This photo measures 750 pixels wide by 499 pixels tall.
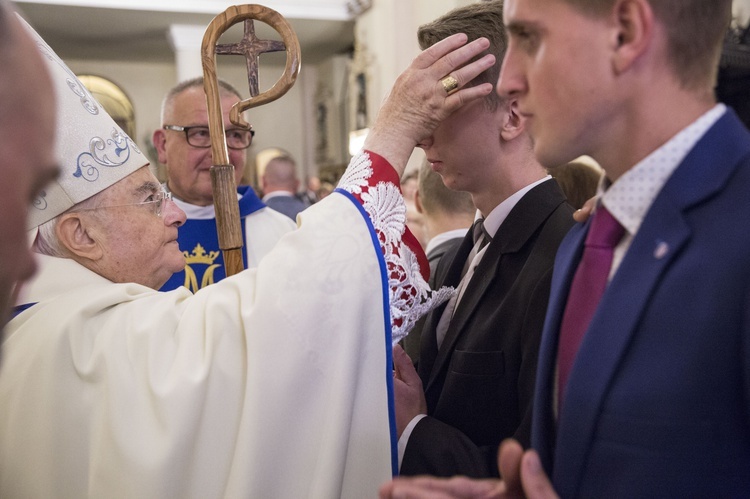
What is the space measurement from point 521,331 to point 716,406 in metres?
0.61

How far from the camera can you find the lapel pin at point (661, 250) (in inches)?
40.6

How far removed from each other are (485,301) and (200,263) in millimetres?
2145

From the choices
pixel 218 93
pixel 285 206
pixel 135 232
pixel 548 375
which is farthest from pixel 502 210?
pixel 285 206

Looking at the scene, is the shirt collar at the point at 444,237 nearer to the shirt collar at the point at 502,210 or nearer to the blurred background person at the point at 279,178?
the shirt collar at the point at 502,210

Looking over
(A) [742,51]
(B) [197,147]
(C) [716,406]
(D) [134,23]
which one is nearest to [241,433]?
(C) [716,406]

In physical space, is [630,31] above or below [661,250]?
above

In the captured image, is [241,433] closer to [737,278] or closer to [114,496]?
[114,496]

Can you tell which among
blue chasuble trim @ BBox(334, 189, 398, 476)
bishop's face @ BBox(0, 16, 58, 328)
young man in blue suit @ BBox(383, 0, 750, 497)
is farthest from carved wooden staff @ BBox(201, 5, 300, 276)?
bishop's face @ BBox(0, 16, 58, 328)

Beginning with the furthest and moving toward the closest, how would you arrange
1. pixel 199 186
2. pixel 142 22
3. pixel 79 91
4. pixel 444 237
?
pixel 142 22
pixel 199 186
pixel 444 237
pixel 79 91

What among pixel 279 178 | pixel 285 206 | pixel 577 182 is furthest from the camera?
pixel 279 178

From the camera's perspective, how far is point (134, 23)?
1201 cm

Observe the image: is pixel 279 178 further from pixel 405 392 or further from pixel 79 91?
pixel 405 392

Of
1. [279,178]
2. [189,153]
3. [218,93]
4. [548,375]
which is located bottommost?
[548,375]

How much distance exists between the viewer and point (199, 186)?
3.57 metres
